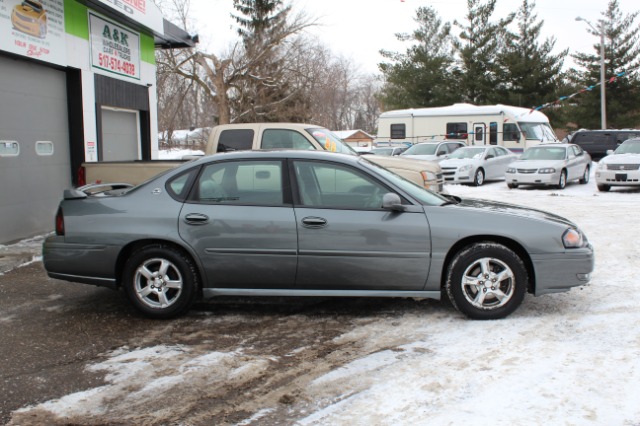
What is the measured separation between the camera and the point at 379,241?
541 cm

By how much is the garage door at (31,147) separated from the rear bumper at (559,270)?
308 inches

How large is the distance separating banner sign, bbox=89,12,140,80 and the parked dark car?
21.9 meters

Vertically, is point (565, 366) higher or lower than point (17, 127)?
lower

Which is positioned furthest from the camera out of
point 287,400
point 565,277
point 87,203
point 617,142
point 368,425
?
point 617,142

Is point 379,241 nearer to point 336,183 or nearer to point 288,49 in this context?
point 336,183

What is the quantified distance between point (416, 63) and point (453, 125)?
2008 cm

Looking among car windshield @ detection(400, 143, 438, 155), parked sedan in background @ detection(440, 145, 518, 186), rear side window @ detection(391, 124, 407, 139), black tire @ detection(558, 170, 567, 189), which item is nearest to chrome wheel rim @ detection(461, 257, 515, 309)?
black tire @ detection(558, 170, 567, 189)

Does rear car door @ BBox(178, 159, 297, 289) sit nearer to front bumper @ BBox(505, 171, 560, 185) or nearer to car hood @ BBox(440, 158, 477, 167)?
front bumper @ BBox(505, 171, 560, 185)

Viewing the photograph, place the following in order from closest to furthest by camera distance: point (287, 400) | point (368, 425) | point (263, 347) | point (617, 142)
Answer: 1. point (368, 425)
2. point (287, 400)
3. point (263, 347)
4. point (617, 142)

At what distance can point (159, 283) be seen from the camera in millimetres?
5641

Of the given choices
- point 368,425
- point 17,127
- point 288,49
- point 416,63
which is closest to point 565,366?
point 368,425

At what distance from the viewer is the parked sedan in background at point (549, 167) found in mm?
19047

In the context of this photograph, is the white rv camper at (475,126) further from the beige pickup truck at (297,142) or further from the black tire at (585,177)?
the beige pickup truck at (297,142)

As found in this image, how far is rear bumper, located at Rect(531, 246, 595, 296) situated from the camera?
17.6 ft
